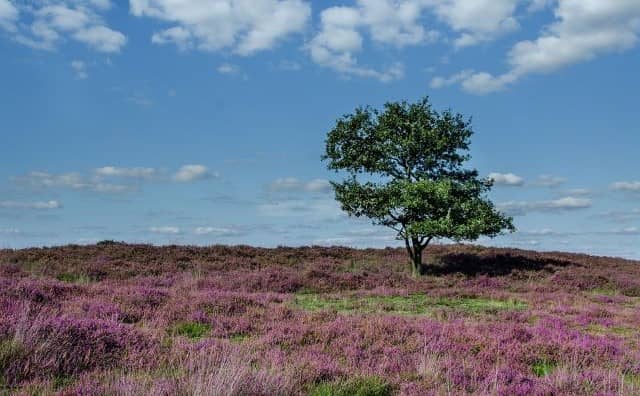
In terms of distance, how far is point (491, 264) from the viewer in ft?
106

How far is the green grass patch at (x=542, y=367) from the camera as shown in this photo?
31.5ft

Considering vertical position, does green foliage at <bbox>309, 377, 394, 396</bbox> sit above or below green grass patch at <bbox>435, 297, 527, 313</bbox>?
above

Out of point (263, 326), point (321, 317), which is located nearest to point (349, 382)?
point (263, 326)

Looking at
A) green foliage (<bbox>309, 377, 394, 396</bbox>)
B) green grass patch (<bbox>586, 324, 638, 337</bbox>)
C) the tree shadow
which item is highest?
the tree shadow

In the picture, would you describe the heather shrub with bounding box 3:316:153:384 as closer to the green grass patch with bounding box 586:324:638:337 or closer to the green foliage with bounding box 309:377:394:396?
the green foliage with bounding box 309:377:394:396

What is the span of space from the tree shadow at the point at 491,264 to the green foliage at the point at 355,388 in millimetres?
22780

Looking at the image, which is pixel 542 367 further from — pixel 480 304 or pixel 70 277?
pixel 70 277

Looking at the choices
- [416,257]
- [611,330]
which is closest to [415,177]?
[416,257]

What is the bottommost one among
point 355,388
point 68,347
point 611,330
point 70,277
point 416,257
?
point 611,330

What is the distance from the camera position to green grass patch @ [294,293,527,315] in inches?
667

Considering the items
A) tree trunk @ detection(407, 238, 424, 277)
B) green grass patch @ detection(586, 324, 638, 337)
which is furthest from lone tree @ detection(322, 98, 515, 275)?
green grass patch @ detection(586, 324, 638, 337)

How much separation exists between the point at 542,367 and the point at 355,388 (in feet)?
15.7

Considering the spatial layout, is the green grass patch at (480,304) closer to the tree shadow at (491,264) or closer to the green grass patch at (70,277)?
the tree shadow at (491,264)

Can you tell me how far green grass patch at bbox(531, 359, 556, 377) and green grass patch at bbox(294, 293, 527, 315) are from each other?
6.13 meters
